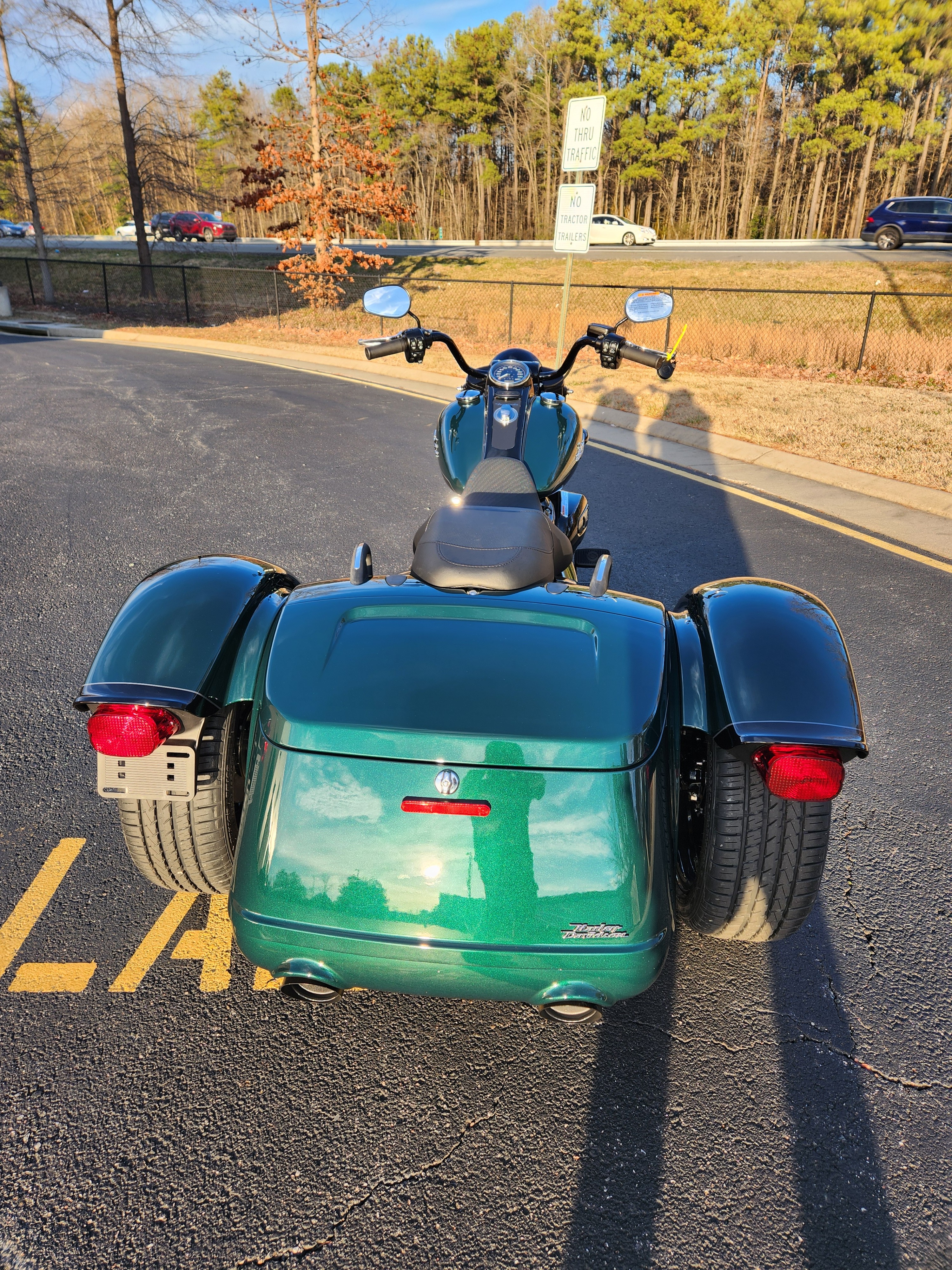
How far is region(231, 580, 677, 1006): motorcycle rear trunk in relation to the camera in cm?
165

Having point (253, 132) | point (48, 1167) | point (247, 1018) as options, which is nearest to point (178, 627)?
point (247, 1018)

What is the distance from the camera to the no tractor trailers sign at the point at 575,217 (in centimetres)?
1049

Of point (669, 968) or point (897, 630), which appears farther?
point (897, 630)

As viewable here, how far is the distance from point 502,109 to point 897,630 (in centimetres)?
6577

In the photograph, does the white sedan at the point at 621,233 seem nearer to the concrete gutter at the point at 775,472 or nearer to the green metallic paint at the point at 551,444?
the concrete gutter at the point at 775,472

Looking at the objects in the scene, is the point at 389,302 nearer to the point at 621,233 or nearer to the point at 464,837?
the point at 464,837

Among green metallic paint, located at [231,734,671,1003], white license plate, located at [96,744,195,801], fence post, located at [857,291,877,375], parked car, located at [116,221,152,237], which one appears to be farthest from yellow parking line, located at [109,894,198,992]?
parked car, located at [116,221,152,237]

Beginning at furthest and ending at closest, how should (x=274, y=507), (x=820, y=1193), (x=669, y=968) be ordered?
(x=274, y=507), (x=669, y=968), (x=820, y=1193)

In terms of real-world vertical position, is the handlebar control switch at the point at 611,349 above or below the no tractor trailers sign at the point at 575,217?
below

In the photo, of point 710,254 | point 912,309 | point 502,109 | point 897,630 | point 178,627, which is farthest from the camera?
point 502,109

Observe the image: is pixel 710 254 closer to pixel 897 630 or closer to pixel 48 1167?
pixel 897 630

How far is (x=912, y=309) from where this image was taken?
1912 cm

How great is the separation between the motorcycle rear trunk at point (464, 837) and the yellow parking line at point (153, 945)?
2.58ft

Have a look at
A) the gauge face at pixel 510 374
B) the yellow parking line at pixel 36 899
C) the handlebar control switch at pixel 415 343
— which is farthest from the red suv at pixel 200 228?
the yellow parking line at pixel 36 899
